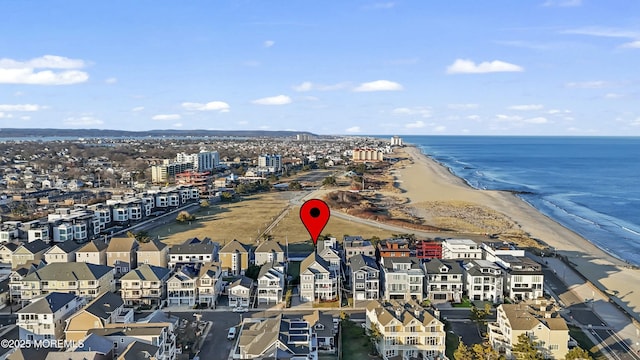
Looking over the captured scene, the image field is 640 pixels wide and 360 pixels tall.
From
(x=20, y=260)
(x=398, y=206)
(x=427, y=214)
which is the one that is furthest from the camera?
(x=398, y=206)

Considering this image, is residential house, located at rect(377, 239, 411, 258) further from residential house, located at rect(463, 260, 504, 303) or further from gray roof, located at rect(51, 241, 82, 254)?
gray roof, located at rect(51, 241, 82, 254)

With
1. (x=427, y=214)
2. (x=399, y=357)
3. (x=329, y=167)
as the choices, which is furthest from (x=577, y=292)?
(x=329, y=167)

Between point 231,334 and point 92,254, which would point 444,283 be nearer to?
point 231,334

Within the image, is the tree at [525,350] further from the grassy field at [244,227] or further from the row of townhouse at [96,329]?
the grassy field at [244,227]

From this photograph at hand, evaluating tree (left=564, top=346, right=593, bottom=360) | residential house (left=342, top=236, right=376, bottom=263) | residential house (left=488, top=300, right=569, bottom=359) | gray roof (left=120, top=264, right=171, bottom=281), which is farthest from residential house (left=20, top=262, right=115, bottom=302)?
tree (left=564, top=346, right=593, bottom=360)

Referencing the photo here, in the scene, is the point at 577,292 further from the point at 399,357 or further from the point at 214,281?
the point at 214,281

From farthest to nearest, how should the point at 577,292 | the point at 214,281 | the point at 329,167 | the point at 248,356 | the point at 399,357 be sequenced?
the point at 329,167 → the point at 577,292 → the point at 214,281 → the point at 399,357 → the point at 248,356
